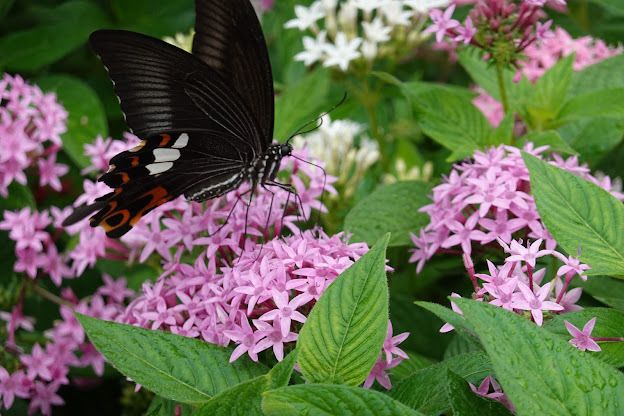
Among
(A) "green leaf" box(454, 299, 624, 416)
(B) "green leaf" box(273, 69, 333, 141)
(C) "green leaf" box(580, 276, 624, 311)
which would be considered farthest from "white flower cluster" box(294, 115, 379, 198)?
(A) "green leaf" box(454, 299, 624, 416)

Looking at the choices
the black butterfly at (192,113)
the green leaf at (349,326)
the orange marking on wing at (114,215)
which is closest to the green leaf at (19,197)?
the black butterfly at (192,113)

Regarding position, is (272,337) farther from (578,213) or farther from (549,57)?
(549,57)

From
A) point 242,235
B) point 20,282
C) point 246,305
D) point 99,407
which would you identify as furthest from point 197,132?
point 99,407

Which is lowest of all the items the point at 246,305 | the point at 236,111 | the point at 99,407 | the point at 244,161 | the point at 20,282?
the point at 99,407

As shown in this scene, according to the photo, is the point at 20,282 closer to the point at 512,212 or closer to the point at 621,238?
the point at 512,212

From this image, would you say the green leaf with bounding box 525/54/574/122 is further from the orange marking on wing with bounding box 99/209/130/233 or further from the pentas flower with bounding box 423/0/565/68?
the orange marking on wing with bounding box 99/209/130/233

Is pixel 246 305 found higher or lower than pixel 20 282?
higher

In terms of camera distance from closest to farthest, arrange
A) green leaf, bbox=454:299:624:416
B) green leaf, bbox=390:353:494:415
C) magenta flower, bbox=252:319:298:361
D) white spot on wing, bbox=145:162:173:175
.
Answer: green leaf, bbox=454:299:624:416, green leaf, bbox=390:353:494:415, magenta flower, bbox=252:319:298:361, white spot on wing, bbox=145:162:173:175
